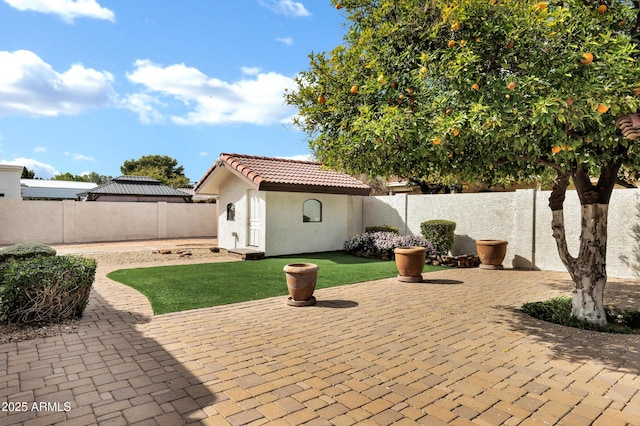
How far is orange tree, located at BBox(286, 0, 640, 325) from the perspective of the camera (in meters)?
4.07

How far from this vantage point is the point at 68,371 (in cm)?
412

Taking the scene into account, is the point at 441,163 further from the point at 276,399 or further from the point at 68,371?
the point at 68,371

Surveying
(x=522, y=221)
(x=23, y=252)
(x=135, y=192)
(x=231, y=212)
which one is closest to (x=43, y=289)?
(x=23, y=252)

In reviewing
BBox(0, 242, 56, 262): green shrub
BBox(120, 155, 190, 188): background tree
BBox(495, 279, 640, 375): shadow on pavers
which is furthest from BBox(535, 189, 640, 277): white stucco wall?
BBox(120, 155, 190, 188): background tree

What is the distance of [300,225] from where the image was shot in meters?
14.9

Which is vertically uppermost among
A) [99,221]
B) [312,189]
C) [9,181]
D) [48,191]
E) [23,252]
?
[9,181]

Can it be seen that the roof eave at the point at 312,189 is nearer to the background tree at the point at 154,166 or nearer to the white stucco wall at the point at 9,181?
the white stucco wall at the point at 9,181

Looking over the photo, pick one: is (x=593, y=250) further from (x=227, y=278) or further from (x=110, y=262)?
(x=110, y=262)

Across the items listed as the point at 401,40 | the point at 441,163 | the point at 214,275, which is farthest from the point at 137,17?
the point at 441,163

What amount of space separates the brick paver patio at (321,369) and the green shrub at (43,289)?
0.51m

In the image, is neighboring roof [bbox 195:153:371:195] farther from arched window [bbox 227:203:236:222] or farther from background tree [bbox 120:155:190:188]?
background tree [bbox 120:155:190:188]

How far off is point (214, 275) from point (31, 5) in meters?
8.12

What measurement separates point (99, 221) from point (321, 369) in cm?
1971

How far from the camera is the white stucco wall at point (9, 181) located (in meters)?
28.7
